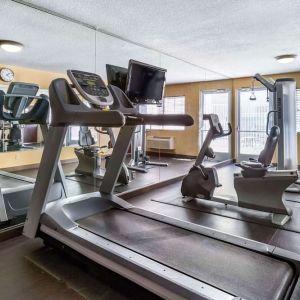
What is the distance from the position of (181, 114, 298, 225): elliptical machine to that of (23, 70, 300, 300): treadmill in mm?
1157

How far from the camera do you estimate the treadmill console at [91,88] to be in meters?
2.10

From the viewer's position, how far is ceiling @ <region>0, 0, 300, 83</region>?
2650 mm

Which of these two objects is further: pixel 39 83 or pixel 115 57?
pixel 115 57

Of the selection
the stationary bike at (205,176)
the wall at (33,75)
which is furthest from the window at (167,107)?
the wall at (33,75)

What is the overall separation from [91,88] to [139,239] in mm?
1271

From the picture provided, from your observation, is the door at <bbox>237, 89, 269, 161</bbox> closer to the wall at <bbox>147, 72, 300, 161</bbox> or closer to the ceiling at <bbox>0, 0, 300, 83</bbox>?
the wall at <bbox>147, 72, 300, 161</bbox>

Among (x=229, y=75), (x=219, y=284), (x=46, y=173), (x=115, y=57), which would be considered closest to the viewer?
(x=219, y=284)

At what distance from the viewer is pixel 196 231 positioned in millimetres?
2250

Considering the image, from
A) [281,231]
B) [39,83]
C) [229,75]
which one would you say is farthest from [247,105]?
[39,83]

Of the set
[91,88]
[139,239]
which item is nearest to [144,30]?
[91,88]

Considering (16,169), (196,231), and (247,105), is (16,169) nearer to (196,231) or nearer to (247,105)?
(196,231)

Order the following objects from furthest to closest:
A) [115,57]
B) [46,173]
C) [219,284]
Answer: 1. [115,57]
2. [46,173]
3. [219,284]

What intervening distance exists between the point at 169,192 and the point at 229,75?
146 inches

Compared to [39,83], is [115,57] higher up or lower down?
higher up
